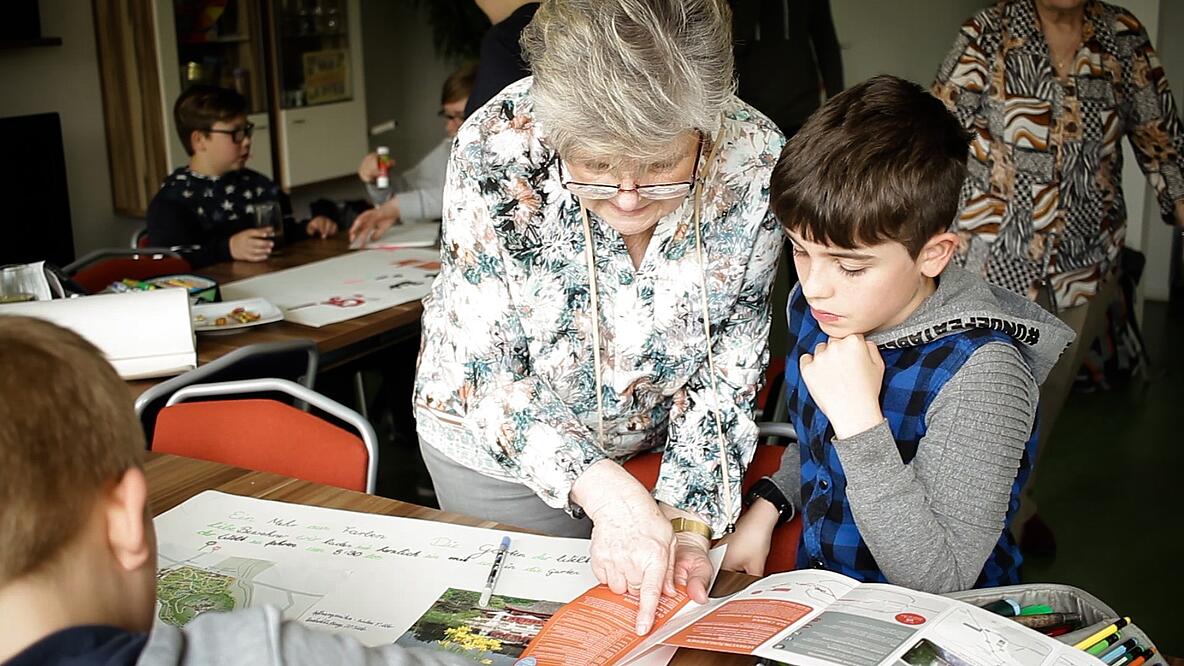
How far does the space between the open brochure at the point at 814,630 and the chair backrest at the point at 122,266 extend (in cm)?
220

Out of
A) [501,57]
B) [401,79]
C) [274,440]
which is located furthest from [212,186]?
[401,79]

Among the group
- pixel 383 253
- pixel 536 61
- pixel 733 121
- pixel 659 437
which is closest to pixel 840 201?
pixel 733 121

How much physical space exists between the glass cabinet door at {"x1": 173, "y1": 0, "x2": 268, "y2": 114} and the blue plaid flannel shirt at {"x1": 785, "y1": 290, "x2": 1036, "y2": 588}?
14.6 ft

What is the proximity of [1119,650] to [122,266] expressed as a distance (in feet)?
8.90

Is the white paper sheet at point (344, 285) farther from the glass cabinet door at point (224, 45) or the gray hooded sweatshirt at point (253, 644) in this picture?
the glass cabinet door at point (224, 45)

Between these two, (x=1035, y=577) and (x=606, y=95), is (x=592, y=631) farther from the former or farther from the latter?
(x=1035, y=577)

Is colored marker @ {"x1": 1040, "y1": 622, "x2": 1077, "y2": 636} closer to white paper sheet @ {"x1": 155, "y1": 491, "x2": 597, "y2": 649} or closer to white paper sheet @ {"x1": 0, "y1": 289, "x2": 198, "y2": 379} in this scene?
white paper sheet @ {"x1": 155, "y1": 491, "x2": 597, "y2": 649}

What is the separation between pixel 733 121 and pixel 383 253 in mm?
2004

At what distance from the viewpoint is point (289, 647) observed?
894 mm

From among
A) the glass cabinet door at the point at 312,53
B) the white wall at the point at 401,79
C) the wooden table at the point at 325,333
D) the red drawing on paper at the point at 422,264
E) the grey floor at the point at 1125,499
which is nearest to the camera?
the wooden table at the point at 325,333

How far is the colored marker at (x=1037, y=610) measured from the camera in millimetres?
1151

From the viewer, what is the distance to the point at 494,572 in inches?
53.2

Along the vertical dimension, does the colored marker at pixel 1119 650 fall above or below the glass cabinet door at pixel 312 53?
below

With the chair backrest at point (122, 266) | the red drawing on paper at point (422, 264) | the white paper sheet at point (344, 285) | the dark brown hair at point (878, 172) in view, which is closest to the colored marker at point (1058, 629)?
the dark brown hair at point (878, 172)
